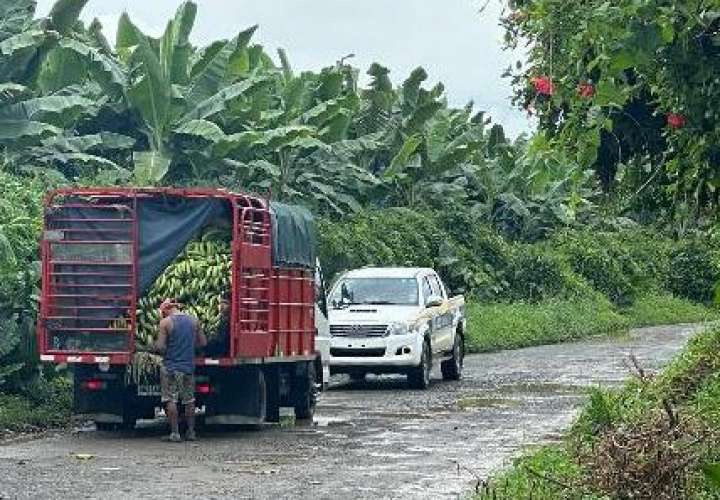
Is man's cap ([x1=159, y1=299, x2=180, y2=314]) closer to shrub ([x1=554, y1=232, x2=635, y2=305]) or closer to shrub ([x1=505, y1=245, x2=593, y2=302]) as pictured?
shrub ([x1=505, y1=245, x2=593, y2=302])

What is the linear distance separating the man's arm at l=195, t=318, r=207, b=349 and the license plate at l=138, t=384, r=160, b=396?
2.80 ft

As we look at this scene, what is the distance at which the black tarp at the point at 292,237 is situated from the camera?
19094 millimetres

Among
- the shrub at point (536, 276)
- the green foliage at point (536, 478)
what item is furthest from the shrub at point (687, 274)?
the green foliage at point (536, 478)

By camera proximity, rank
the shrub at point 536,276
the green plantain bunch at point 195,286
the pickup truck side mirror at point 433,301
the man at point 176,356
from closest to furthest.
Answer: the man at point 176,356
the green plantain bunch at point 195,286
the pickup truck side mirror at point 433,301
the shrub at point 536,276

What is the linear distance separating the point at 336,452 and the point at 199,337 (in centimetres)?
212

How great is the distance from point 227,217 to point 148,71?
349 inches

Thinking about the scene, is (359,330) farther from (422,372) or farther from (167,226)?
(167,226)

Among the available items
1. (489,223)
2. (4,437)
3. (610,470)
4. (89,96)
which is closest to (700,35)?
(610,470)

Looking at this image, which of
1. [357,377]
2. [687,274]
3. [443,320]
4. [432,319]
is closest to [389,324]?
[432,319]

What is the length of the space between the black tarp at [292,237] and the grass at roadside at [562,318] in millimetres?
16394

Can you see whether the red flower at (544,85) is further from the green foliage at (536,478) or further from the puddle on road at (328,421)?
the puddle on road at (328,421)

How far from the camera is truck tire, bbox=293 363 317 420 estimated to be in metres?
20.5

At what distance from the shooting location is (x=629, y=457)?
34.1ft

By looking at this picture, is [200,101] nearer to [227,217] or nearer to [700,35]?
[227,217]
